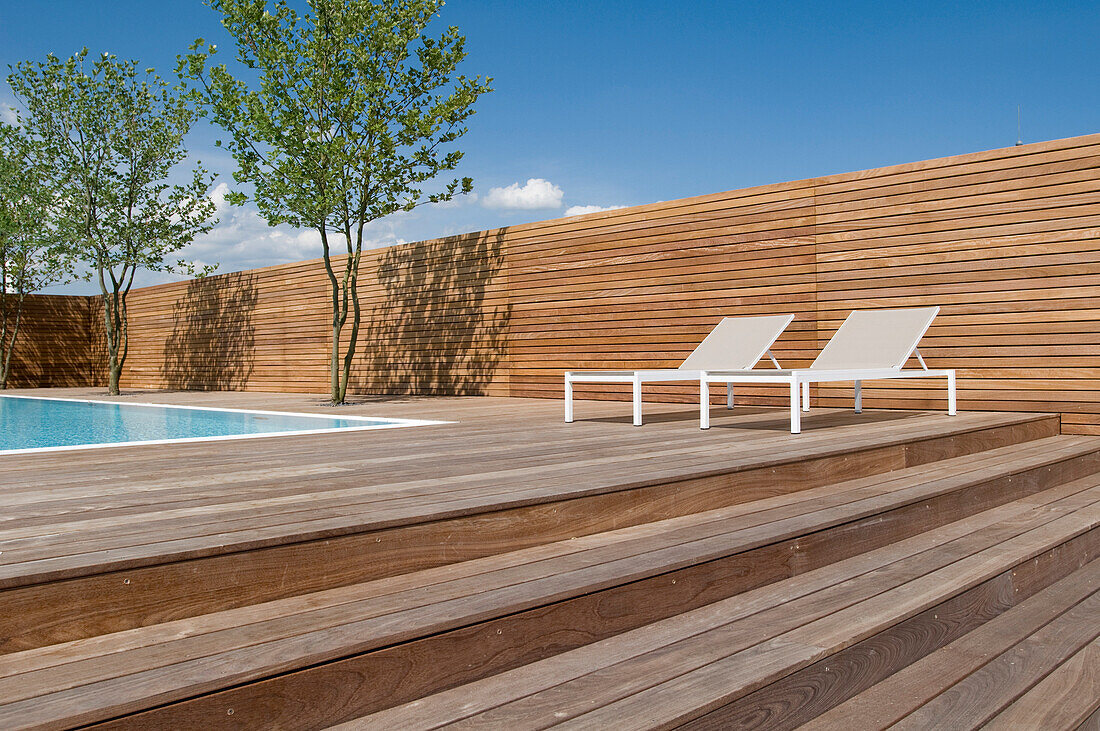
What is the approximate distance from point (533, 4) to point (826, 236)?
273 inches

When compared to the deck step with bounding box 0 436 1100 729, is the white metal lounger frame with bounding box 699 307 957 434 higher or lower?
higher

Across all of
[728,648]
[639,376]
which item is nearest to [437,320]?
[639,376]

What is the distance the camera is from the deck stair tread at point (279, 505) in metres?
1.84

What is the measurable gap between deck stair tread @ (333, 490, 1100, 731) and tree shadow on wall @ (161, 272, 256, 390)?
12662 millimetres

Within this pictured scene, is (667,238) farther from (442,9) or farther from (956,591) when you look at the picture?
(956,591)

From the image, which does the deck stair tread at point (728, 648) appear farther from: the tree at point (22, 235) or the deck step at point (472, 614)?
the tree at point (22, 235)

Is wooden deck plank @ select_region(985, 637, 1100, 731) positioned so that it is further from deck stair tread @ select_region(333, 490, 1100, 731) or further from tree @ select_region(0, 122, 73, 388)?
tree @ select_region(0, 122, 73, 388)

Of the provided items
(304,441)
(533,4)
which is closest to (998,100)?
(533,4)

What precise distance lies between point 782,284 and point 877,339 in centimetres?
139

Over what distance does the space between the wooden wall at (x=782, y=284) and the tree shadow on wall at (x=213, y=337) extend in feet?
5.89

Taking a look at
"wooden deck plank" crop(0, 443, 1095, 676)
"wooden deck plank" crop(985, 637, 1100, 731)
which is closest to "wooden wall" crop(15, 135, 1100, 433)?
"wooden deck plank" crop(0, 443, 1095, 676)

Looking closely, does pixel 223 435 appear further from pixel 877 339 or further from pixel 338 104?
pixel 338 104

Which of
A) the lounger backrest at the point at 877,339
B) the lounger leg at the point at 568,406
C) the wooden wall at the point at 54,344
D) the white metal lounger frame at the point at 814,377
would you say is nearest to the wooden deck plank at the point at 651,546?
the white metal lounger frame at the point at 814,377

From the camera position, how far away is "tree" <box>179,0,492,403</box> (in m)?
8.98
